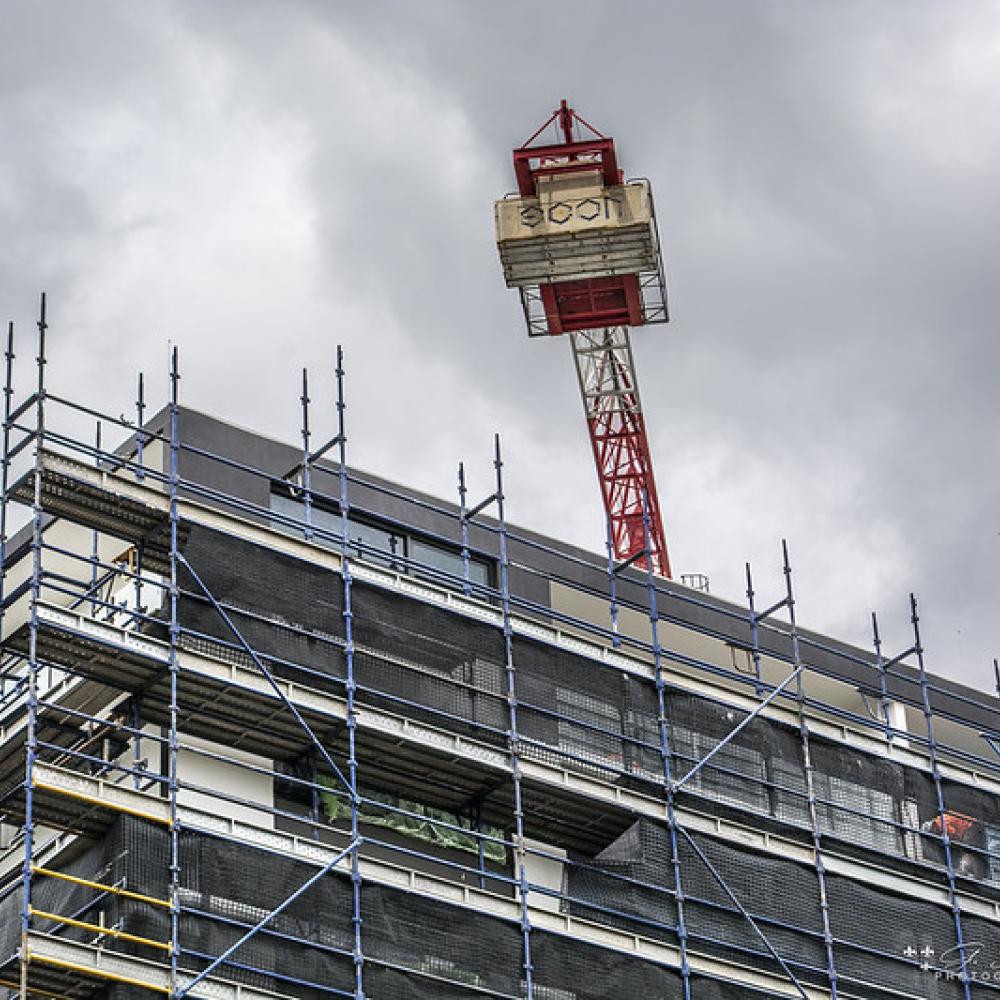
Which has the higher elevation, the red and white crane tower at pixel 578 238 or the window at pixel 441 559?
the red and white crane tower at pixel 578 238

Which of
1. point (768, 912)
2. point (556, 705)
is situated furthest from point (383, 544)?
point (768, 912)

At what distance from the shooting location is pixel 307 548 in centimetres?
3791

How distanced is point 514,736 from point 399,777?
1850 millimetres

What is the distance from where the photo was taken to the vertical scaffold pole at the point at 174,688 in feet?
108

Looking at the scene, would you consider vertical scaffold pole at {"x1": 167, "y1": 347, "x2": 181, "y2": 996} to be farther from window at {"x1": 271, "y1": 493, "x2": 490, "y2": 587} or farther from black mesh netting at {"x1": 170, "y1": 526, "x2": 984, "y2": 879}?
window at {"x1": 271, "y1": 493, "x2": 490, "y2": 587}

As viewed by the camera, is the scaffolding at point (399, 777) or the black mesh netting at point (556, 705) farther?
the black mesh netting at point (556, 705)

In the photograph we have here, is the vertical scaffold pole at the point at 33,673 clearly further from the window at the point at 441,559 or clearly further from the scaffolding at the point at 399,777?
the window at the point at 441,559

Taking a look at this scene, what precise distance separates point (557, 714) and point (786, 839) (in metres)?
4.48

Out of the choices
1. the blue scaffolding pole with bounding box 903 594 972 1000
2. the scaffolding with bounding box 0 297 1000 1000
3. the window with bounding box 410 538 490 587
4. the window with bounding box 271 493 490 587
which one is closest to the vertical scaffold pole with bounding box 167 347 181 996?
the scaffolding with bounding box 0 297 1000 1000

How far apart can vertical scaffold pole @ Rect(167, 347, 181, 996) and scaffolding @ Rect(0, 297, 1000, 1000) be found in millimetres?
64

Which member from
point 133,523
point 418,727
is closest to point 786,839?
point 418,727

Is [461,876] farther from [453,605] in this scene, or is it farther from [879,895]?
[879,895]

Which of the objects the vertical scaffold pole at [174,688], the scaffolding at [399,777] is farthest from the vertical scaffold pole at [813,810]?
the vertical scaffold pole at [174,688]

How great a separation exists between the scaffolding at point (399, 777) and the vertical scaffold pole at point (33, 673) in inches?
3.2
